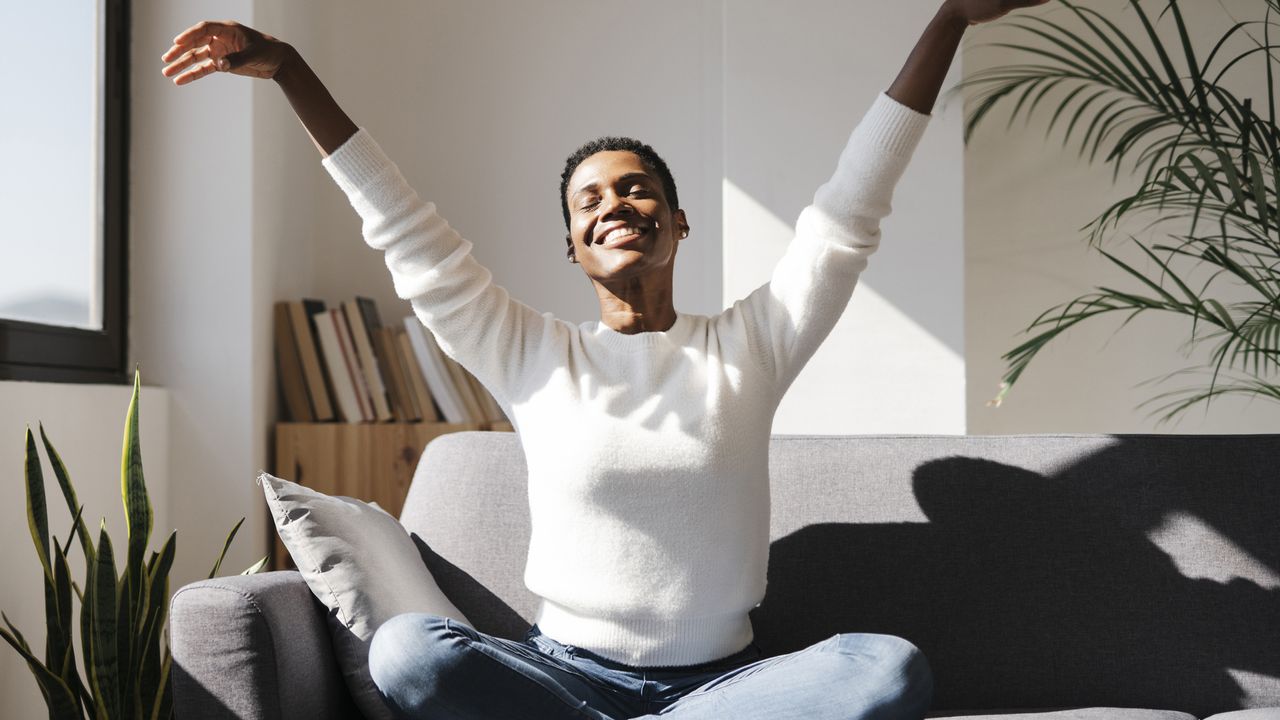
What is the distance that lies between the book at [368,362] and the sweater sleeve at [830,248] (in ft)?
5.08

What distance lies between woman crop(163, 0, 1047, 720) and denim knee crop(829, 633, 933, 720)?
0.01 metres

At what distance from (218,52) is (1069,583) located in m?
1.50

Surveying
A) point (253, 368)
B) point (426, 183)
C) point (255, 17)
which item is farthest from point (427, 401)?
point (255, 17)

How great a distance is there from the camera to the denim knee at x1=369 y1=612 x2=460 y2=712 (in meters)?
1.33

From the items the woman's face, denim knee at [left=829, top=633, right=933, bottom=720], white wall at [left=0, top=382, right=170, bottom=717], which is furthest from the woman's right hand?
denim knee at [left=829, top=633, right=933, bottom=720]

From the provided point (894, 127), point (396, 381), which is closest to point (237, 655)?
point (894, 127)

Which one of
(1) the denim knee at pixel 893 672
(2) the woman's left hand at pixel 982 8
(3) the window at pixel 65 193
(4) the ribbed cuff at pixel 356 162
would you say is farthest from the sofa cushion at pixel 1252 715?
(3) the window at pixel 65 193

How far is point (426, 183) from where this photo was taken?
3438mm

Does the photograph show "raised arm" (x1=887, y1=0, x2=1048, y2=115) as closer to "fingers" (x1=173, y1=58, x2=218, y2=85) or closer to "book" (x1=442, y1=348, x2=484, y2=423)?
"fingers" (x1=173, y1=58, x2=218, y2=85)

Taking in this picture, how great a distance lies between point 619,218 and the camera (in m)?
1.66

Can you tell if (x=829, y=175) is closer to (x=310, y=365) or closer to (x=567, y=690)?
(x=310, y=365)

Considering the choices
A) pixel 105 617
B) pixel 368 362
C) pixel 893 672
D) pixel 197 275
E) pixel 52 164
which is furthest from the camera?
pixel 368 362

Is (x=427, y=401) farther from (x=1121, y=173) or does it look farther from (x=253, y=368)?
(x=1121, y=173)

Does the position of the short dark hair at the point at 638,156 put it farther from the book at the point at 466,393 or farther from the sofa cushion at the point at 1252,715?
the book at the point at 466,393
